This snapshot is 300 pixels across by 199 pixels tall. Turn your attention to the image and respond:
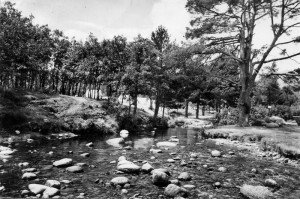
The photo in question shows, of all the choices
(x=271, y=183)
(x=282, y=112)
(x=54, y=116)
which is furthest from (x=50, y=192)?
(x=282, y=112)

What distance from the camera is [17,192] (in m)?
6.79

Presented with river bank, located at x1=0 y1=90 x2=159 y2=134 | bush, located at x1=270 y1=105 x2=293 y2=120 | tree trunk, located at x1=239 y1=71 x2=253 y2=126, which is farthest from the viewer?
bush, located at x1=270 y1=105 x2=293 y2=120

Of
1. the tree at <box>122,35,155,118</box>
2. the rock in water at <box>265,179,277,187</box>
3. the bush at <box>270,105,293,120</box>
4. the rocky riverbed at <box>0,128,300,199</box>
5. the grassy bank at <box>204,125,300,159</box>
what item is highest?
the tree at <box>122,35,155,118</box>

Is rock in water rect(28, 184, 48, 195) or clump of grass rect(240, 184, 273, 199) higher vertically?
clump of grass rect(240, 184, 273, 199)

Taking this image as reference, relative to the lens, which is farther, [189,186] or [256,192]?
[189,186]

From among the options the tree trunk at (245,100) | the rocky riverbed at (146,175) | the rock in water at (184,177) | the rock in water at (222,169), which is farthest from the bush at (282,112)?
the rock in water at (184,177)

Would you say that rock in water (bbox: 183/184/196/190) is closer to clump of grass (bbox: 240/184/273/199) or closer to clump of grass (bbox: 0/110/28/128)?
clump of grass (bbox: 240/184/273/199)

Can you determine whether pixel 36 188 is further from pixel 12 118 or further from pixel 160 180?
pixel 12 118

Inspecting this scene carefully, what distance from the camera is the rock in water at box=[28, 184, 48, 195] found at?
6.78 m

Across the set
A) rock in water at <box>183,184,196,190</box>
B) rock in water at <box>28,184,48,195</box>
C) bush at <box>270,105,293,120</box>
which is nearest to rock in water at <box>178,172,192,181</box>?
rock in water at <box>183,184,196,190</box>

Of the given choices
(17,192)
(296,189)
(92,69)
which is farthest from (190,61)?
(92,69)

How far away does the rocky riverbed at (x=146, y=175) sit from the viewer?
23.1 ft

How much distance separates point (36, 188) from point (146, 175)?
374 cm

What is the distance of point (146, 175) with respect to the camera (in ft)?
29.2
